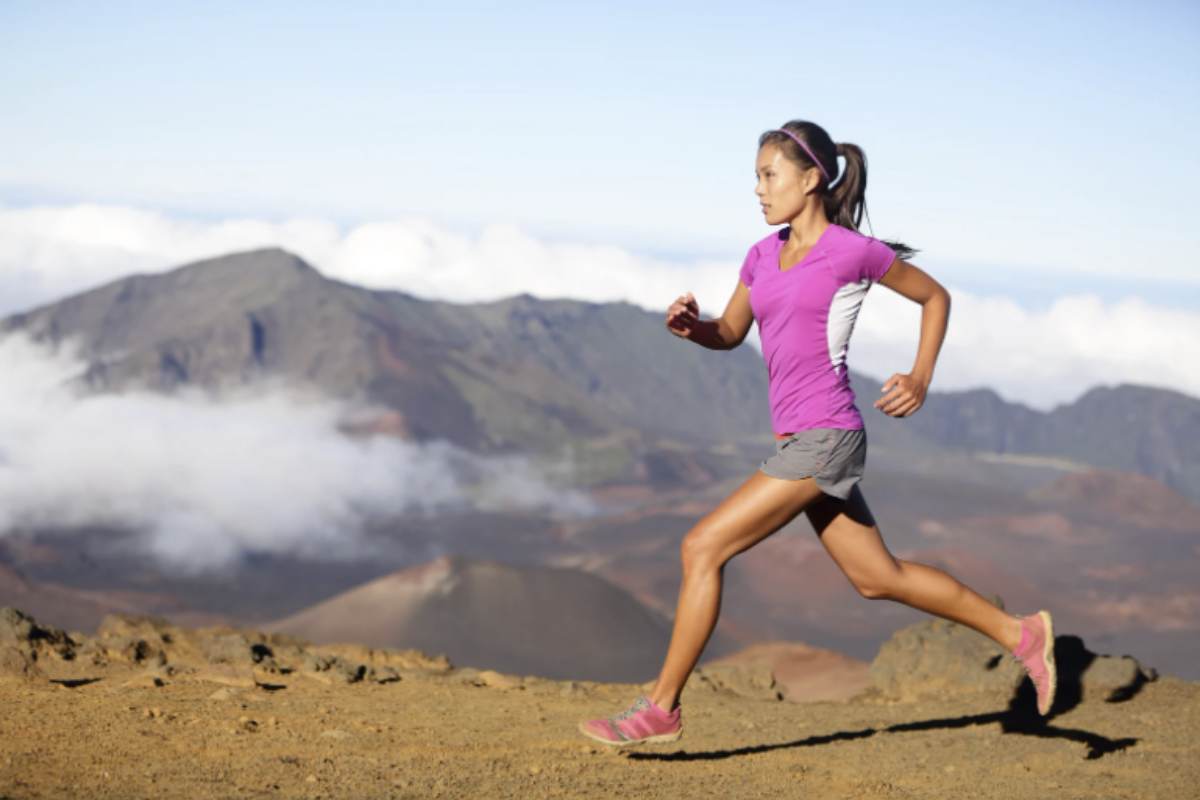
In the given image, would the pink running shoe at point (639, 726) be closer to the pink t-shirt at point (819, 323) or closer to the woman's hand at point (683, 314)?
the pink t-shirt at point (819, 323)

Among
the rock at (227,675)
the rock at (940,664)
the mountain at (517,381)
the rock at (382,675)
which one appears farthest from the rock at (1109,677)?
the mountain at (517,381)

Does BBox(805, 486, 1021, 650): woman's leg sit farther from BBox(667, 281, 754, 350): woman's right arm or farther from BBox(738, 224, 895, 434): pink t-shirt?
BBox(667, 281, 754, 350): woman's right arm

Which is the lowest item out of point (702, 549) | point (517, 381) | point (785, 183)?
point (702, 549)

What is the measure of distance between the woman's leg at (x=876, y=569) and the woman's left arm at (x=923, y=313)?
59 cm

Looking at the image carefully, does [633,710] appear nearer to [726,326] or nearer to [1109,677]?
[726,326]

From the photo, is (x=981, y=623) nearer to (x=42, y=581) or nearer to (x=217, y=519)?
(x=42, y=581)

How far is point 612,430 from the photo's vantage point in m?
146

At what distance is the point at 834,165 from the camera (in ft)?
20.0

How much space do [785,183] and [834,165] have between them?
0.79 ft

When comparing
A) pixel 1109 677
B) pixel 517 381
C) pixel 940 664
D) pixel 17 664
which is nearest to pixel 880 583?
pixel 1109 677

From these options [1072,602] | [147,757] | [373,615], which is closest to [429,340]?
[1072,602]

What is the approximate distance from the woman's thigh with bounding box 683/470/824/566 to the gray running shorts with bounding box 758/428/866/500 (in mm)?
43

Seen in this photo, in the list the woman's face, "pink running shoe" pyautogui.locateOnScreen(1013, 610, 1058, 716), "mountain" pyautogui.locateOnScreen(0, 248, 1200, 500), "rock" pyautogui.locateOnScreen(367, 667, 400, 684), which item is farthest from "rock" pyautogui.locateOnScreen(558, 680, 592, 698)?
"mountain" pyautogui.locateOnScreen(0, 248, 1200, 500)

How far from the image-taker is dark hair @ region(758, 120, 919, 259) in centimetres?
601
